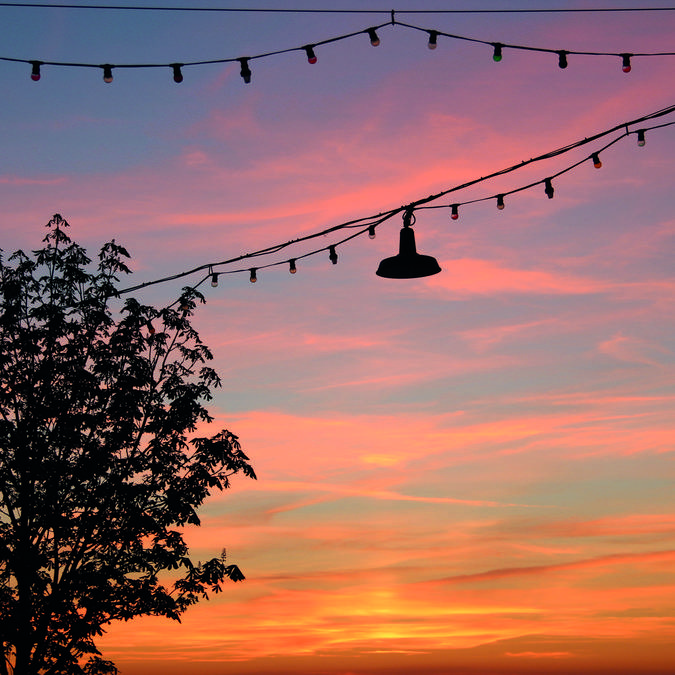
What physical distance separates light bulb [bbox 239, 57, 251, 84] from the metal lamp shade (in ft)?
7.52

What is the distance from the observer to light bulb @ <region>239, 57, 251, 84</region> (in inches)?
325

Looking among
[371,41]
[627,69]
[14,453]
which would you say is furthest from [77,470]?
[627,69]

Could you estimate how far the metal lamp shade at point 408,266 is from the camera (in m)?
8.41

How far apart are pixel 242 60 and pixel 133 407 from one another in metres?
11.1

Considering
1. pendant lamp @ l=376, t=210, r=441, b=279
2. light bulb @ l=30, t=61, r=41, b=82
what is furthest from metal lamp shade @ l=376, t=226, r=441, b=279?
light bulb @ l=30, t=61, r=41, b=82

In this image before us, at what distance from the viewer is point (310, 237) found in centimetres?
979

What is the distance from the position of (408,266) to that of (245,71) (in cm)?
258

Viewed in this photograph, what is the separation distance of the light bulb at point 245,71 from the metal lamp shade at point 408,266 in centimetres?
229

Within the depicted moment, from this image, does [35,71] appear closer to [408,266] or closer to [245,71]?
[245,71]

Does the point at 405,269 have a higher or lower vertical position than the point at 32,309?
lower

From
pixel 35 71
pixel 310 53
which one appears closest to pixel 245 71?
pixel 310 53

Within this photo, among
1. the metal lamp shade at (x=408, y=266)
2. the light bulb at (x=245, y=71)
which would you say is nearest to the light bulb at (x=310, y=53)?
the light bulb at (x=245, y=71)

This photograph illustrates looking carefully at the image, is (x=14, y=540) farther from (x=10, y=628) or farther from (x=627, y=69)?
(x=627, y=69)

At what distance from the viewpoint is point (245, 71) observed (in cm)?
830
